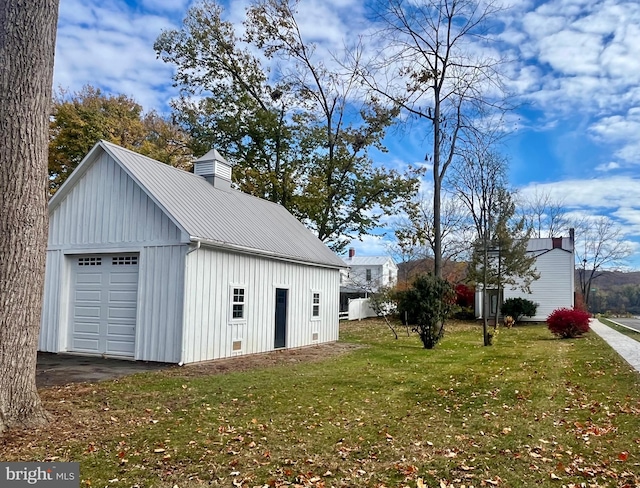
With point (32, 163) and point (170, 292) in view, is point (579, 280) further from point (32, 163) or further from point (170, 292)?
point (32, 163)

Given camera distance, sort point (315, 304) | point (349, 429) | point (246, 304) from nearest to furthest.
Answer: point (349, 429), point (246, 304), point (315, 304)

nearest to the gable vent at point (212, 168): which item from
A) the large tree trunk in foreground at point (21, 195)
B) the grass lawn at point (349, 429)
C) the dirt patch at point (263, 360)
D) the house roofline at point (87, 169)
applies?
the house roofline at point (87, 169)

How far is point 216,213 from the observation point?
1373 cm

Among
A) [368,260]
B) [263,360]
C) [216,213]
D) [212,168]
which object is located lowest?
[263,360]

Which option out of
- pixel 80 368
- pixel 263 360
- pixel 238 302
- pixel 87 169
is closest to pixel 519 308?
pixel 263 360

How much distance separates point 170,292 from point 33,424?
583 centimetres

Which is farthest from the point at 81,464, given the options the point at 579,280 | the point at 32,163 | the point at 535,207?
the point at 579,280

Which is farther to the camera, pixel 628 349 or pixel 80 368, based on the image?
pixel 628 349

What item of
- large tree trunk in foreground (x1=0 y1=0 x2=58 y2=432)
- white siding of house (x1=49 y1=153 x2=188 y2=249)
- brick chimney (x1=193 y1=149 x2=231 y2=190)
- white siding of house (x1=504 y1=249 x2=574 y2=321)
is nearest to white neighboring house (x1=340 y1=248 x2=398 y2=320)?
white siding of house (x1=504 y1=249 x2=574 y2=321)

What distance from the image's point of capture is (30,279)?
592 cm

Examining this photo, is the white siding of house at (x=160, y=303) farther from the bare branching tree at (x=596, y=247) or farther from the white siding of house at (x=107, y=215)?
the bare branching tree at (x=596, y=247)

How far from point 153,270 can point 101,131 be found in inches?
759

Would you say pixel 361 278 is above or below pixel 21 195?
below

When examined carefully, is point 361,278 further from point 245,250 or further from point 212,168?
point 245,250
